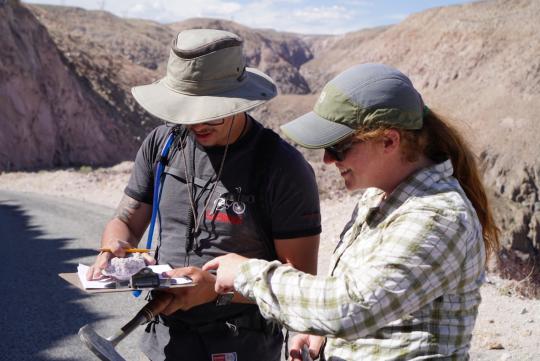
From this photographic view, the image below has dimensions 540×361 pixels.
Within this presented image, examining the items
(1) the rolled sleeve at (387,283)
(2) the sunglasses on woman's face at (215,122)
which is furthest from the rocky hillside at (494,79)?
(2) the sunglasses on woman's face at (215,122)

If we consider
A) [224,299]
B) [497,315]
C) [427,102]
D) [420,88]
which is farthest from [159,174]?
[420,88]

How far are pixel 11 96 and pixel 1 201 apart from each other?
11.2m

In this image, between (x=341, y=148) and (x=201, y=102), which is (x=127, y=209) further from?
(x=341, y=148)

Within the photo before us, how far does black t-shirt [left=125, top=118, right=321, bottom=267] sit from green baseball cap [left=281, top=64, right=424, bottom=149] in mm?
408

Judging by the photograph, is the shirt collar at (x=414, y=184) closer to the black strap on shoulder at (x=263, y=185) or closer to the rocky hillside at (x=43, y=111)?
the black strap on shoulder at (x=263, y=185)

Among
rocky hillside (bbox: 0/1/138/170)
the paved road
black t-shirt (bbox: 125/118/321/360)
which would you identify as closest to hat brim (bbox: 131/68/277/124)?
black t-shirt (bbox: 125/118/321/360)

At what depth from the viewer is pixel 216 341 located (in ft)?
7.30

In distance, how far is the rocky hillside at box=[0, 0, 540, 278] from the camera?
634 inches

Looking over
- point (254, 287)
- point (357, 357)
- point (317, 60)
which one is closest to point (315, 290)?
point (254, 287)

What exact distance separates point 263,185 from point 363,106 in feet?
2.01

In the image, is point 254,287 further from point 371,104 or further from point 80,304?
point 80,304

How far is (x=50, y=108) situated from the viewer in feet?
79.6

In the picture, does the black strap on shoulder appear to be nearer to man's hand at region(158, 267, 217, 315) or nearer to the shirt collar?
man's hand at region(158, 267, 217, 315)

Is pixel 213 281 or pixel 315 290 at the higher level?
pixel 315 290
